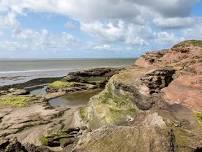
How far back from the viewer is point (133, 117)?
34.8 m

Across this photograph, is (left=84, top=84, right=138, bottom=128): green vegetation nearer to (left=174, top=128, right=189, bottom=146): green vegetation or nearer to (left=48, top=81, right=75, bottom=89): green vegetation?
(left=174, top=128, right=189, bottom=146): green vegetation

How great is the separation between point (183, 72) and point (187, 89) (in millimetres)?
3927

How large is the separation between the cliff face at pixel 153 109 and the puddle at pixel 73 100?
1691 centimetres

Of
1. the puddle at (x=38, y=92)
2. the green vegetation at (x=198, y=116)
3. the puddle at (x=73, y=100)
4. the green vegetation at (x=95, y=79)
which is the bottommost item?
the puddle at (x=38, y=92)

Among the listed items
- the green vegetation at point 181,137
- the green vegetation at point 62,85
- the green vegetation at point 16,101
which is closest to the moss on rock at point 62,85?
the green vegetation at point 62,85

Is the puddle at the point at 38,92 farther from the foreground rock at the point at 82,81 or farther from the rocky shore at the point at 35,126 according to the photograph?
the rocky shore at the point at 35,126

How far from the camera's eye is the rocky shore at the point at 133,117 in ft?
66.8

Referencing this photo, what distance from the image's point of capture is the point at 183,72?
3638cm

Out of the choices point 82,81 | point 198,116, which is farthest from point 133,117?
point 82,81

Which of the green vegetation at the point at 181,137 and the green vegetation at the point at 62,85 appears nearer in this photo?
the green vegetation at the point at 181,137

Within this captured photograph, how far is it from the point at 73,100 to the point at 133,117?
3752 cm

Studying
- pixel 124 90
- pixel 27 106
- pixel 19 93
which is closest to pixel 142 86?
pixel 124 90

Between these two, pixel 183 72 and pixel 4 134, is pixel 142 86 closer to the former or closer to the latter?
pixel 183 72

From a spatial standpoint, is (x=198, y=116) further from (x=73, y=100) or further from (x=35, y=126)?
(x=73, y=100)
